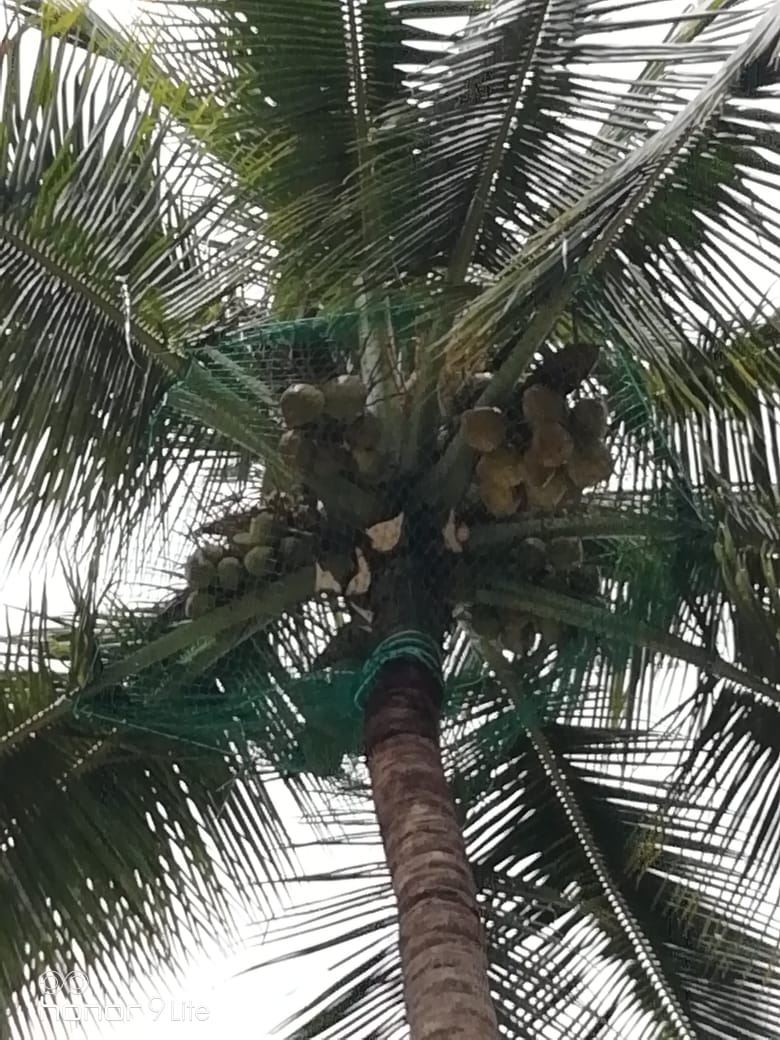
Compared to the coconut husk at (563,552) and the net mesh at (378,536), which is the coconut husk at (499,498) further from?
the coconut husk at (563,552)

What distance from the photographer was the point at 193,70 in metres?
3.18

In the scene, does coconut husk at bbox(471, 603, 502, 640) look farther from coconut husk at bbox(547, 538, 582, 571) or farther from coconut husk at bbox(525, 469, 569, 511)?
coconut husk at bbox(525, 469, 569, 511)

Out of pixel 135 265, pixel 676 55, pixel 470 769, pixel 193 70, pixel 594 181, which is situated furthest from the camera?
pixel 470 769

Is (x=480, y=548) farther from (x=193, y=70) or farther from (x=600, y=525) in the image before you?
(x=193, y=70)

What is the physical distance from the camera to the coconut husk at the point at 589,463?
2564mm

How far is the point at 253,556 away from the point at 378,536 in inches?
9.6

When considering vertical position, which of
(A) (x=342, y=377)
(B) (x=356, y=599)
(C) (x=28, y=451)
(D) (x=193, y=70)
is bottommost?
(B) (x=356, y=599)

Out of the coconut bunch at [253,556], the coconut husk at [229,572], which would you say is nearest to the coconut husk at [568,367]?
the coconut bunch at [253,556]

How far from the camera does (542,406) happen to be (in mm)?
2535

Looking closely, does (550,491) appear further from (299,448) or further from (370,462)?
(299,448)

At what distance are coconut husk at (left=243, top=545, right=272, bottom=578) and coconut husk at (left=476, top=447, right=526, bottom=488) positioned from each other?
1.48ft

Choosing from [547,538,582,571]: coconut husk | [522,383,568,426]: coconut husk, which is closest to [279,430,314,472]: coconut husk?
[522,383,568,426]: coconut husk

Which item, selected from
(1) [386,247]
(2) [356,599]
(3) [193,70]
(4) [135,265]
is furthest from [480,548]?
(3) [193,70]

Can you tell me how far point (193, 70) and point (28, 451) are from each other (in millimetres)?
923
